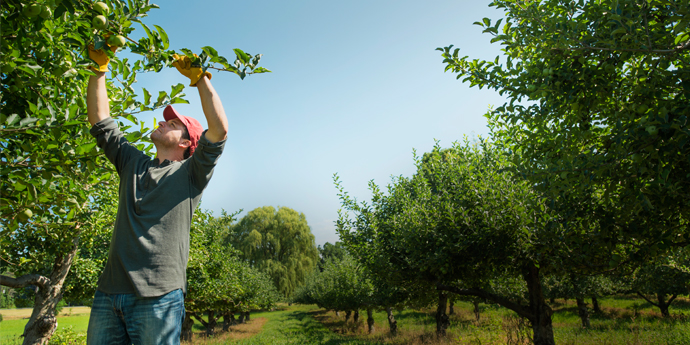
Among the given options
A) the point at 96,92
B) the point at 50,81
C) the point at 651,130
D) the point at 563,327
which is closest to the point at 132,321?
the point at 96,92

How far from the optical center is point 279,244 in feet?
108

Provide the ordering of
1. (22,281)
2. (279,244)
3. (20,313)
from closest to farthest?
(22,281)
(279,244)
(20,313)

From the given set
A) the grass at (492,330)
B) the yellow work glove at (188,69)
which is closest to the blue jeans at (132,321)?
the yellow work glove at (188,69)

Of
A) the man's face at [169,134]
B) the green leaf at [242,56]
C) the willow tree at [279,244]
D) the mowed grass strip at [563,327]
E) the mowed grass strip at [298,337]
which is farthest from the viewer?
the willow tree at [279,244]

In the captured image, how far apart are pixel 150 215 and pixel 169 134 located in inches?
23.9

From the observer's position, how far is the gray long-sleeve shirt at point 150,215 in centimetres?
169

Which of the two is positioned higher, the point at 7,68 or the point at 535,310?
the point at 7,68

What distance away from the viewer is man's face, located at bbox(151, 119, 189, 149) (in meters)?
2.14

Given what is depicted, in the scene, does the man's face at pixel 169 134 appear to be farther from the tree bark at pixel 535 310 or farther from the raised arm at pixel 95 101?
the tree bark at pixel 535 310

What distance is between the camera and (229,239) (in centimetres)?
3372

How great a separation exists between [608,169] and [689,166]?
1090 millimetres

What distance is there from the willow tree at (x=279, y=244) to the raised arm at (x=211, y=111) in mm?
30518

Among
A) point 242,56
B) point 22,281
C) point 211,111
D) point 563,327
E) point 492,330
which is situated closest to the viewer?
point 242,56

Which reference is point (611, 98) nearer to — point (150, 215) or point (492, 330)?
point (150, 215)
